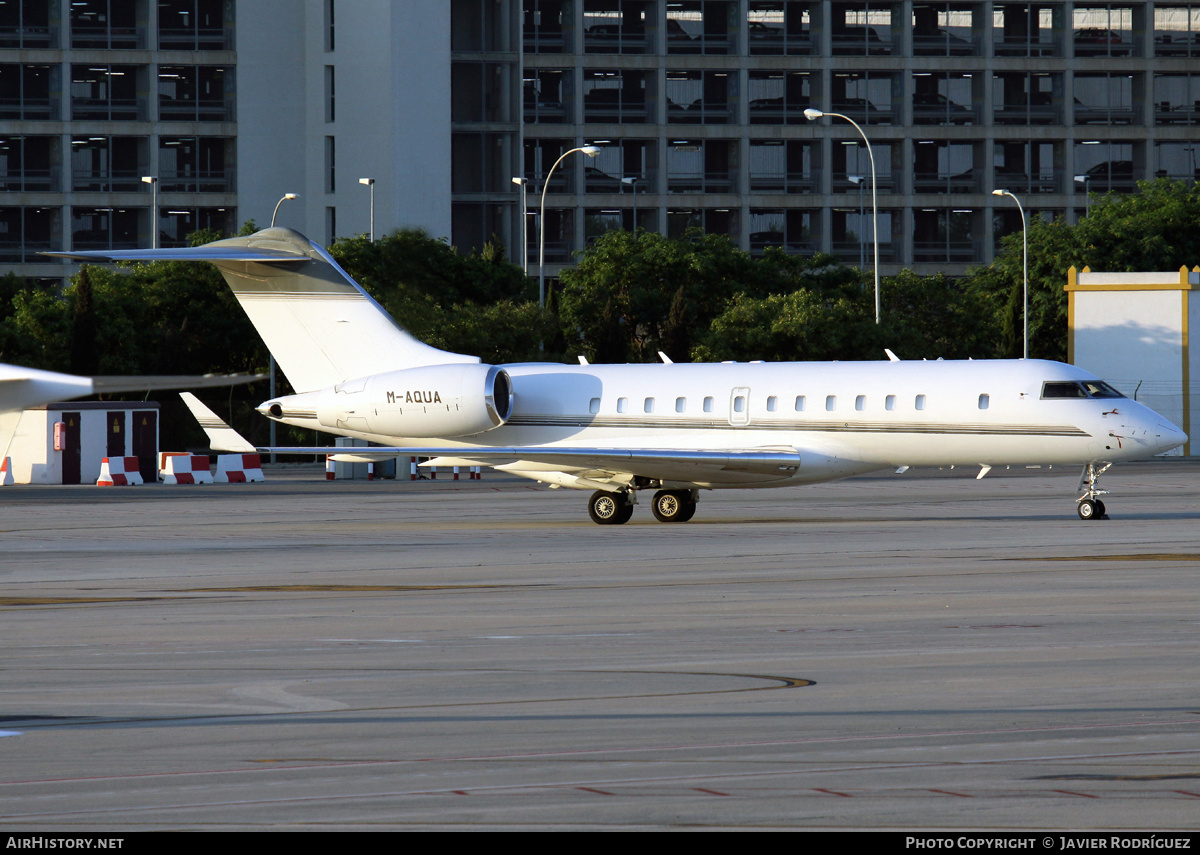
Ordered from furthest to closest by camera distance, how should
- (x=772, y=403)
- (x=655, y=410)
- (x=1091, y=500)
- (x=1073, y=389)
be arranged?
(x=655, y=410) → (x=772, y=403) → (x=1091, y=500) → (x=1073, y=389)

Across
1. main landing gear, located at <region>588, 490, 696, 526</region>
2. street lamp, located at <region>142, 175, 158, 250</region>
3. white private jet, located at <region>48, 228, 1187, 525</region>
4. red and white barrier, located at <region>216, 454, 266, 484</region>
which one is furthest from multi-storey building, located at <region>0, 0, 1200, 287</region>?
main landing gear, located at <region>588, 490, 696, 526</region>

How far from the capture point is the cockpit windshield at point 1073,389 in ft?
85.5

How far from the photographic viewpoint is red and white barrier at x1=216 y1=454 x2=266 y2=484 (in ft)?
150

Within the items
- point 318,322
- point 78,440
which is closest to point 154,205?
point 78,440

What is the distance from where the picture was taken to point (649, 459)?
85.9 feet

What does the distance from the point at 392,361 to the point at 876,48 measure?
7543 centimetres

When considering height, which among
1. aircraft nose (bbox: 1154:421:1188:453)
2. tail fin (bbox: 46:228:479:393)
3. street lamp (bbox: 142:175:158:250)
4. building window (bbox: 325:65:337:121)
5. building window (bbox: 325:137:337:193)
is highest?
building window (bbox: 325:65:337:121)

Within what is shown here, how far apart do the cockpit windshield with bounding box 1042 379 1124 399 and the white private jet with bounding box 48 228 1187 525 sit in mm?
26

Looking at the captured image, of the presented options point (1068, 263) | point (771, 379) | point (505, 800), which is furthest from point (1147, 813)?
point (1068, 263)

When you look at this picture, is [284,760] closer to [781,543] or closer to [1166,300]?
[781,543]

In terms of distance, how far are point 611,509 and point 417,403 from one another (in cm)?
390

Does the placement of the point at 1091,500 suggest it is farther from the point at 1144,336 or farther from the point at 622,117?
the point at 622,117

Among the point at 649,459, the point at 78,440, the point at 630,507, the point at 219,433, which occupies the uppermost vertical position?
the point at 219,433

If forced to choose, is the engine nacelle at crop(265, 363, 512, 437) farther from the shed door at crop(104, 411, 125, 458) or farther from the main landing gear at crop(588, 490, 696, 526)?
the shed door at crop(104, 411, 125, 458)
